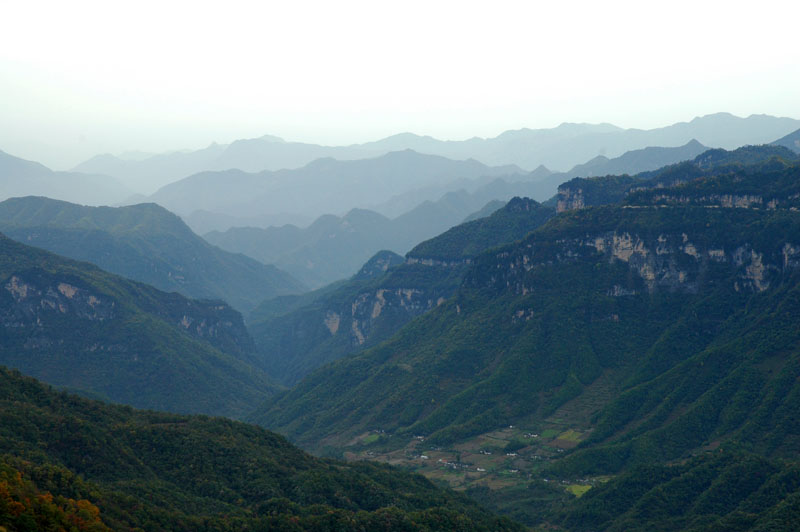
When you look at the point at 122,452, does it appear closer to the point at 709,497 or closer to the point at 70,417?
the point at 70,417

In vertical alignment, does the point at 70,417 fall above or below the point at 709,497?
above

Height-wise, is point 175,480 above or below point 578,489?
above

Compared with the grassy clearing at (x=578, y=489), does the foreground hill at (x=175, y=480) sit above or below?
above

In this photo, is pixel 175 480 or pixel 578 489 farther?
pixel 578 489

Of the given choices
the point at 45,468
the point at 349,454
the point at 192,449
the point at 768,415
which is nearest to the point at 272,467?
the point at 192,449

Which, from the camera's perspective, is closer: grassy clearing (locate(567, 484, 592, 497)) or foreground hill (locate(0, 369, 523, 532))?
foreground hill (locate(0, 369, 523, 532))

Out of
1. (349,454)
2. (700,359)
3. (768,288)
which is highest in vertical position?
(768,288)

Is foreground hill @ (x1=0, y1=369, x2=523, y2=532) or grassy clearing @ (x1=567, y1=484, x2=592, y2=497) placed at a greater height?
foreground hill @ (x1=0, y1=369, x2=523, y2=532)

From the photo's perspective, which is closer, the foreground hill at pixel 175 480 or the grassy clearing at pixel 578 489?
the foreground hill at pixel 175 480
